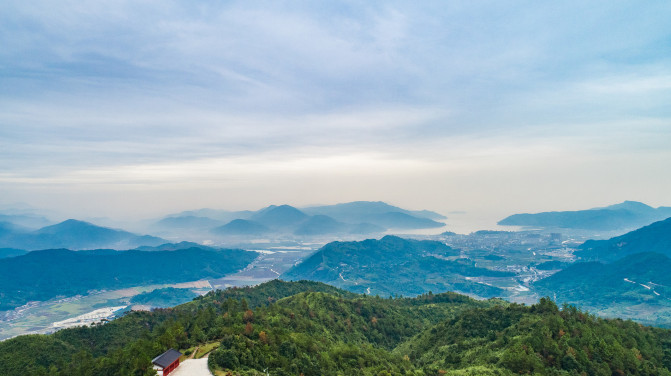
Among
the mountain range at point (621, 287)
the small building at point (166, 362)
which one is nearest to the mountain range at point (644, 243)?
the mountain range at point (621, 287)

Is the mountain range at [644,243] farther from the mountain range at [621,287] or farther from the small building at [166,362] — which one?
the small building at [166,362]

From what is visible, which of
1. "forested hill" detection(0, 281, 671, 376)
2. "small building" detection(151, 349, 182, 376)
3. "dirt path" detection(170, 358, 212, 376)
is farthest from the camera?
"forested hill" detection(0, 281, 671, 376)

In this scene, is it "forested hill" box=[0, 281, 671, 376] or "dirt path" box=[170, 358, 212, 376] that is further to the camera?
"forested hill" box=[0, 281, 671, 376]

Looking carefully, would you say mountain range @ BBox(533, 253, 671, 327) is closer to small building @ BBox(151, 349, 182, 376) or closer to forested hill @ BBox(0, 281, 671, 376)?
forested hill @ BBox(0, 281, 671, 376)

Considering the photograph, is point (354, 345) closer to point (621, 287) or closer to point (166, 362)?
point (166, 362)

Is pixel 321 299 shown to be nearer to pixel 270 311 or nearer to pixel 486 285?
pixel 270 311

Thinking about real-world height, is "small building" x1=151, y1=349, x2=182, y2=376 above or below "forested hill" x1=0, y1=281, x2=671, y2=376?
above

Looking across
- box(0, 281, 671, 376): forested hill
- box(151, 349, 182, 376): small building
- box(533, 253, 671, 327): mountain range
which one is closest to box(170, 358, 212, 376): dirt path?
box(151, 349, 182, 376): small building
